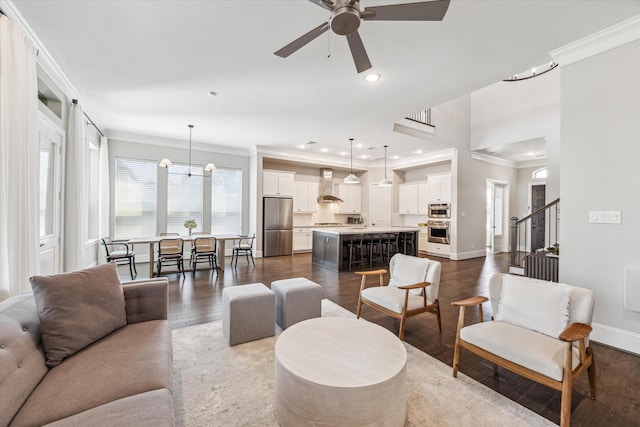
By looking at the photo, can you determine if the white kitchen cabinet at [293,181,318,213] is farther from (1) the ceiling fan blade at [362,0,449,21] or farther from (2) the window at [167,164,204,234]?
(1) the ceiling fan blade at [362,0,449,21]

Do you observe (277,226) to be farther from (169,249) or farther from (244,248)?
(169,249)

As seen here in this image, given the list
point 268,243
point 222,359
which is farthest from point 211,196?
point 222,359

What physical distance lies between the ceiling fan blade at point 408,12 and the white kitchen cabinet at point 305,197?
261 inches

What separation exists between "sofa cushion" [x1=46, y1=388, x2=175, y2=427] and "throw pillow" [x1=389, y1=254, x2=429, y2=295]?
100.0 inches

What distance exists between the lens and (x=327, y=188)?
8758 mm

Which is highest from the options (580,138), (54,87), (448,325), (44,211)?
(54,87)

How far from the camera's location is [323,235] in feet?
20.5

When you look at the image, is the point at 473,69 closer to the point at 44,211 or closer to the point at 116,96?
the point at 116,96

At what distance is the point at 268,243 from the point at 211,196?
1983 millimetres

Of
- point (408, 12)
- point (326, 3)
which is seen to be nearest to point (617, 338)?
point (408, 12)

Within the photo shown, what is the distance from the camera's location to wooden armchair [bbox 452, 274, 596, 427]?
1.61 meters

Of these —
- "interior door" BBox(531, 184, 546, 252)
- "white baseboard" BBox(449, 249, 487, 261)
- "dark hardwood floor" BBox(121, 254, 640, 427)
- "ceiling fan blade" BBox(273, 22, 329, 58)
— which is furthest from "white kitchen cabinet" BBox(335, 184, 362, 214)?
"ceiling fan blade" BBox(273, 22, 329, 58)

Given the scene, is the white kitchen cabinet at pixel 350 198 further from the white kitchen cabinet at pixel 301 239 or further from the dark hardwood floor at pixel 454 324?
the dark hardwood floor at pixel 454 324

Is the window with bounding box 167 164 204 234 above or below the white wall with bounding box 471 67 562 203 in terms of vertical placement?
below
